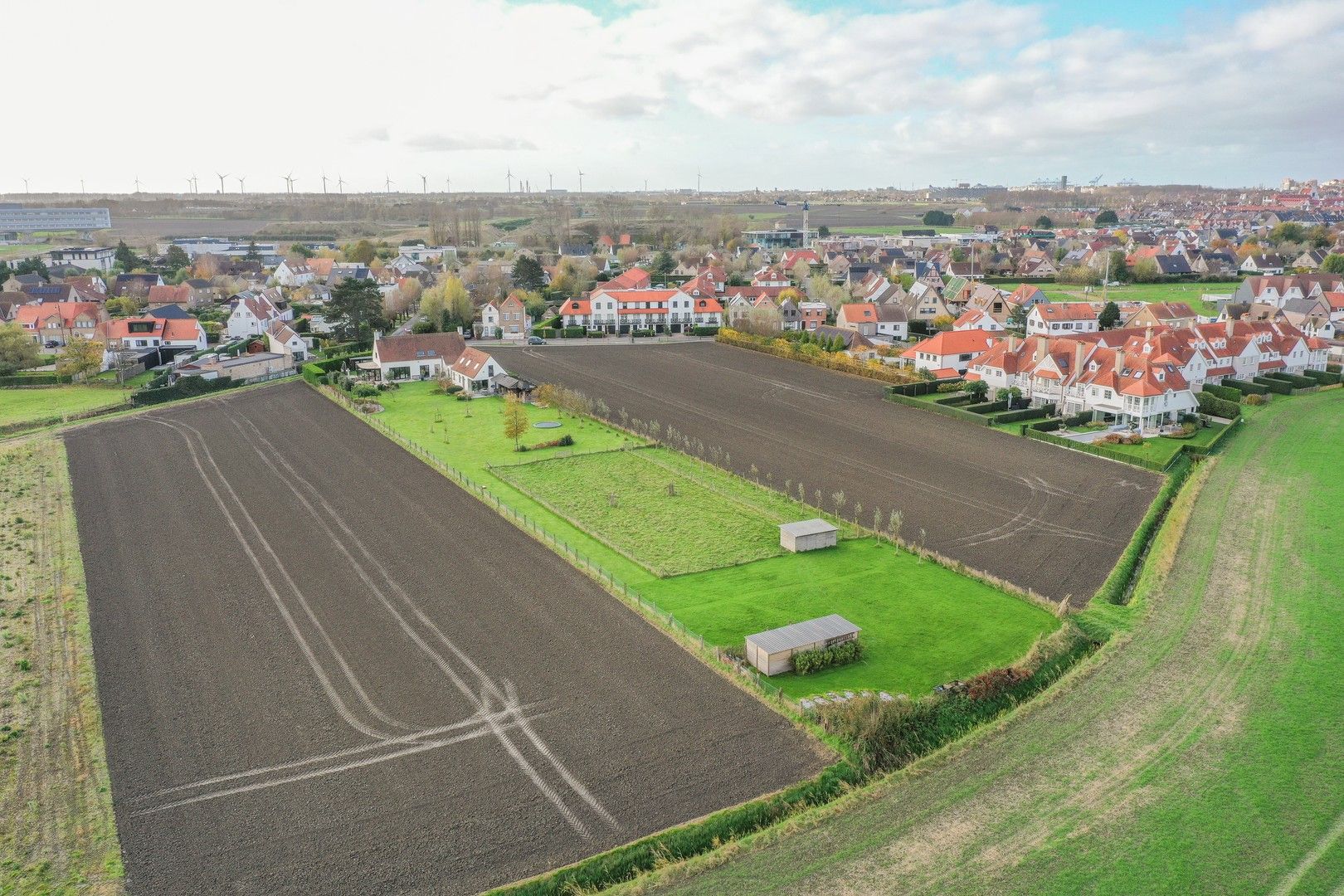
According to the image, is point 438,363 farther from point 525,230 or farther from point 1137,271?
point 525,230

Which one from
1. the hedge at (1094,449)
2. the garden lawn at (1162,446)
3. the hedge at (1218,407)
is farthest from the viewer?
the hedge at (1218,407)

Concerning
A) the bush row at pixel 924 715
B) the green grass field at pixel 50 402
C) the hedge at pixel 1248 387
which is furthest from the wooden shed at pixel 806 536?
the green grass field at pixel 50 402

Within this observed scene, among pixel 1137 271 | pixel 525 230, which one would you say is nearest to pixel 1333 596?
pixel 1137 271

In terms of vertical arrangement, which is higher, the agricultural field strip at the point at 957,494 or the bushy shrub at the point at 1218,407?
the bushy shrub at the point at 1218,407

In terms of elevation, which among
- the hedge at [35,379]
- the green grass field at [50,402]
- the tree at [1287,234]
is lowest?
the green grass field at [50,402]

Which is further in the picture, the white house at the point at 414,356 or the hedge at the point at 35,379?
the hedge at the point at 35,379

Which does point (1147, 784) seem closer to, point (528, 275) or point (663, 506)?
point (663, 506)

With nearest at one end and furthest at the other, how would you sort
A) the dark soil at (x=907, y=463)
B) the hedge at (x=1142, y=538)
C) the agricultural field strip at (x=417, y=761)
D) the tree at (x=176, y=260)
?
1. the agricultural field strip at (x=417, y=761)
2. the hedge at (x=1142, y=538)
3. the dark soil at (x=907, y=463)
4. the tree at (x=176, y=260)

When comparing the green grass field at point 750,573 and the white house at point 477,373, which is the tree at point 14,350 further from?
the green grass field at point 750,573
